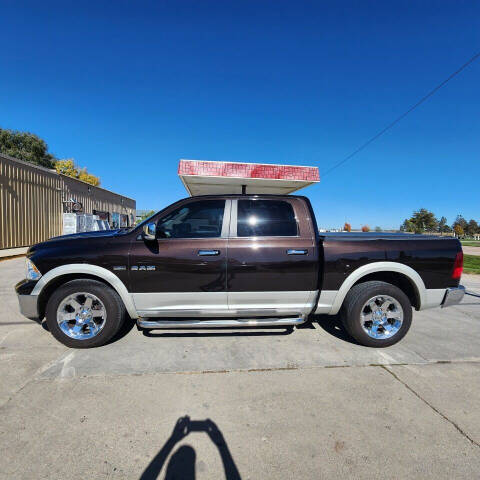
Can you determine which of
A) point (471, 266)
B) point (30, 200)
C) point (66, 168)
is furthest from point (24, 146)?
point (471, 266)

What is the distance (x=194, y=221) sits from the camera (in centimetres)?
336

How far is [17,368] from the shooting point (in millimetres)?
2781

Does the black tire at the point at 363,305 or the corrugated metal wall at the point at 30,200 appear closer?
the black tire at the point at 363,305

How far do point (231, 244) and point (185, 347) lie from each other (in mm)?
1443

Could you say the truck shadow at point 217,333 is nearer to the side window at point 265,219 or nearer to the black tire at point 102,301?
the black tire at point 102,301

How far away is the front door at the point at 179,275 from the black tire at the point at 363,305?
1.61 metres

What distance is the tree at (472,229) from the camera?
106562mm

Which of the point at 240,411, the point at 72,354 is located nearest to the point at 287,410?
the point at 240,411

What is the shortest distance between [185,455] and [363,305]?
2560 mm

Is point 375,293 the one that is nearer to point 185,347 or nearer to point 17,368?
point 185,347

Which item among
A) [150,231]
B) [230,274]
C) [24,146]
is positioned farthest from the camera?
[24,146]

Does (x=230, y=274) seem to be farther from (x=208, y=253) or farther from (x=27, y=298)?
(x=27, y=298)

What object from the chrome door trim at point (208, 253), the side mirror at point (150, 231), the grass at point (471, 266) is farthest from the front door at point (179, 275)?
the grass at point (471, 266)

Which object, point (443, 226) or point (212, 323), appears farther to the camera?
point (443, 226)
